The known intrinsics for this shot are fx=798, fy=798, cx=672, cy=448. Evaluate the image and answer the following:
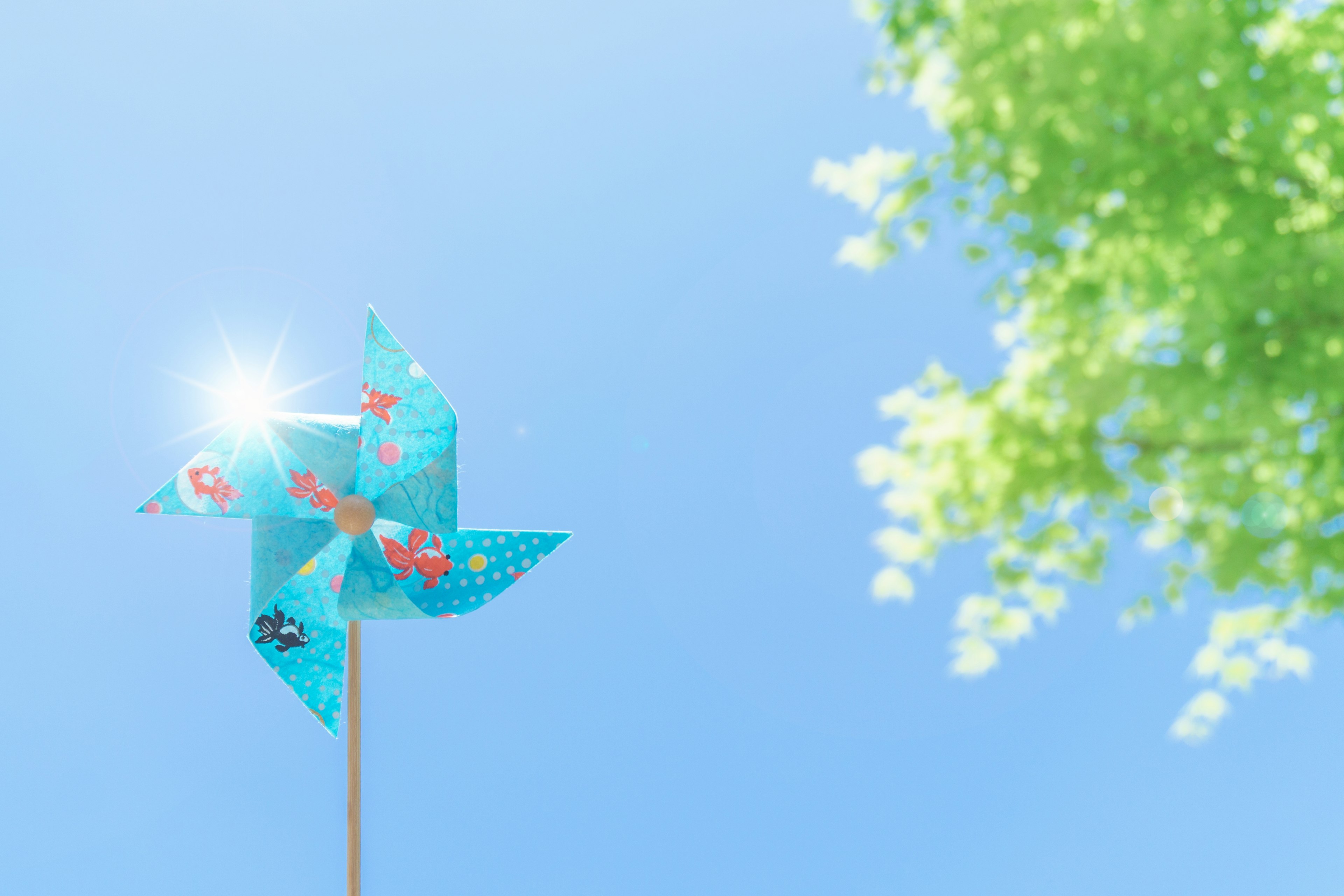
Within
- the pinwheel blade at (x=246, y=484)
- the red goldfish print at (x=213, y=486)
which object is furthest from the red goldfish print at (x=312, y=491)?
the red goldfish print at (x=213, y=486)

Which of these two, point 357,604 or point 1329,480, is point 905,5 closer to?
point 1329,480

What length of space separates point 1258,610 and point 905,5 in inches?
124

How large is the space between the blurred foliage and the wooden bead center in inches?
116

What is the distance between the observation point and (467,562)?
4.70 meters

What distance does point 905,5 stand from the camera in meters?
3.73

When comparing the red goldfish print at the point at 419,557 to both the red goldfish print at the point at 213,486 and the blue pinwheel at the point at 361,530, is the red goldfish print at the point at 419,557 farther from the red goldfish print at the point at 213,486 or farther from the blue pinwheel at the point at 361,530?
the red goldfish print at the point at 213,486

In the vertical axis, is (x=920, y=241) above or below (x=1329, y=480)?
above

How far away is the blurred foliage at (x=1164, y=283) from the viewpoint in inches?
120

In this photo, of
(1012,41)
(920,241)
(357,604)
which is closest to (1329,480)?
(920,241)

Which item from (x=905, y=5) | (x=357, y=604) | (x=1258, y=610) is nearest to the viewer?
(x=1258, y=610)

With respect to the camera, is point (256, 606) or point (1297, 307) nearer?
point (1297, 307)

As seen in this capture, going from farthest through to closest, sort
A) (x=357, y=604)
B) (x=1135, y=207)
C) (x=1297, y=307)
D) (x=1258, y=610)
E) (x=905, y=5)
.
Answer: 1. (x=357, y=604)
2. (x=905, y=5)
3. (x=1258, y=610)
4. (x=1135, y=207)
5. (x=1297, y=307)

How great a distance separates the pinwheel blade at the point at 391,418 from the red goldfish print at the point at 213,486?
65 centimetres

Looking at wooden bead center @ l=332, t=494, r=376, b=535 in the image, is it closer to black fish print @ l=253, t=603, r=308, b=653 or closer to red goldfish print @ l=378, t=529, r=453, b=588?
red goldfish print @ l=378, t=529, r=453, b=588
